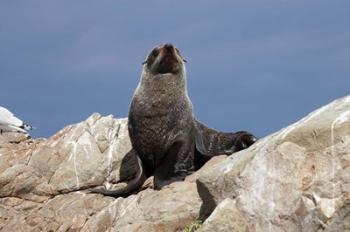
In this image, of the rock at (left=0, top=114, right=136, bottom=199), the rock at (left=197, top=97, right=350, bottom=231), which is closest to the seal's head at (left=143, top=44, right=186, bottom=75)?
the rock at (left=0, top=114, right=136, bottom=199)

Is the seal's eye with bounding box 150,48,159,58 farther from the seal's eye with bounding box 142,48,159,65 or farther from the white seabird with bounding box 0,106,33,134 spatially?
the white seabird with bounding box 0,106,33,134

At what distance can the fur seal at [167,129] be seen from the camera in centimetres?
1152

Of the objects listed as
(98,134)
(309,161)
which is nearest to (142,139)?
(98,134)

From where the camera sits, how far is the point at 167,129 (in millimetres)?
11703

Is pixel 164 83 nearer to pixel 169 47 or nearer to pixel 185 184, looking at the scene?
pixel 169 47

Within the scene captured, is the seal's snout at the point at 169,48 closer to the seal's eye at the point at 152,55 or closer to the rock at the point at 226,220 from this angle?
the seal's eye at the point at 152,55

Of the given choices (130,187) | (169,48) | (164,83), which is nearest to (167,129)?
(164,83)

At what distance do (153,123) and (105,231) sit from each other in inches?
83.3

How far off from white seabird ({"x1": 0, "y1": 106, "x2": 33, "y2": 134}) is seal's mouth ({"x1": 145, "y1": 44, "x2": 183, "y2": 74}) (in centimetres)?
582

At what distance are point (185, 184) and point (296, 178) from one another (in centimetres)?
286

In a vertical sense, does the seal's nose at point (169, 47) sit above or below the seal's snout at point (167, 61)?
above

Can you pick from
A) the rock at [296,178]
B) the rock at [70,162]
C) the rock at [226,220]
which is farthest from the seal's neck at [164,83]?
the rock at [226,220]

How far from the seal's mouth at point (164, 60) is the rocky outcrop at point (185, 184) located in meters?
1.56

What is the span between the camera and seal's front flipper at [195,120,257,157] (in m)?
11.9
